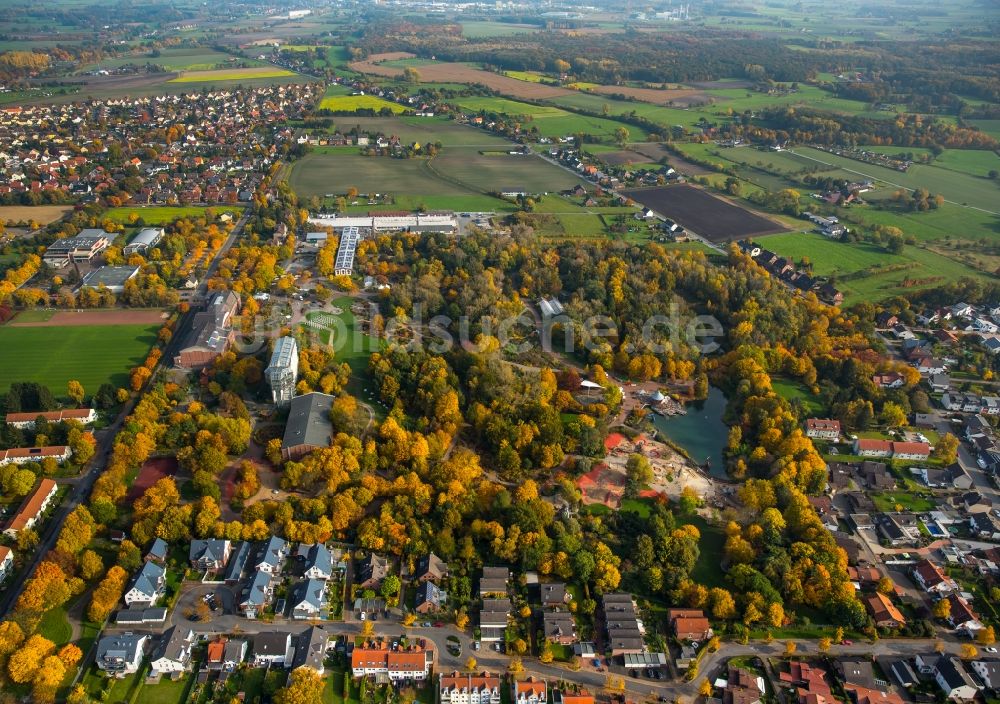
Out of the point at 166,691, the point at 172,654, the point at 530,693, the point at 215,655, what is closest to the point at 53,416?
the point at 172,654

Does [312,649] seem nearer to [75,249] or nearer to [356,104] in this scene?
[75,249]

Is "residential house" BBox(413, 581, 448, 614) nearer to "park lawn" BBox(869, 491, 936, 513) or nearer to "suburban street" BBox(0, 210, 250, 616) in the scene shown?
"suburban street" BBox(0, 210, 250, 616)

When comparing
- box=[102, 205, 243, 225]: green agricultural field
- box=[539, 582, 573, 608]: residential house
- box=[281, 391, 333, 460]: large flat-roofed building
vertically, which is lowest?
box=[539, 582, 573, 608]: residential house

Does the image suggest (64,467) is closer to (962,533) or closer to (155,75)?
(962,533)

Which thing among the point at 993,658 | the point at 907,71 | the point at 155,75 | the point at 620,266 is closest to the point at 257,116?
the point at 155,75

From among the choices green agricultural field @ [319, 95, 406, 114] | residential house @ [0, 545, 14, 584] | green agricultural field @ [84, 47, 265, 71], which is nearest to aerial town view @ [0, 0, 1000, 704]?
residential house @ [0, 545, 14, 584]

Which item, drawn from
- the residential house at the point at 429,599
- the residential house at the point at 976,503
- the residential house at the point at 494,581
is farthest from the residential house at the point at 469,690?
the residential house at the point at 976,503
